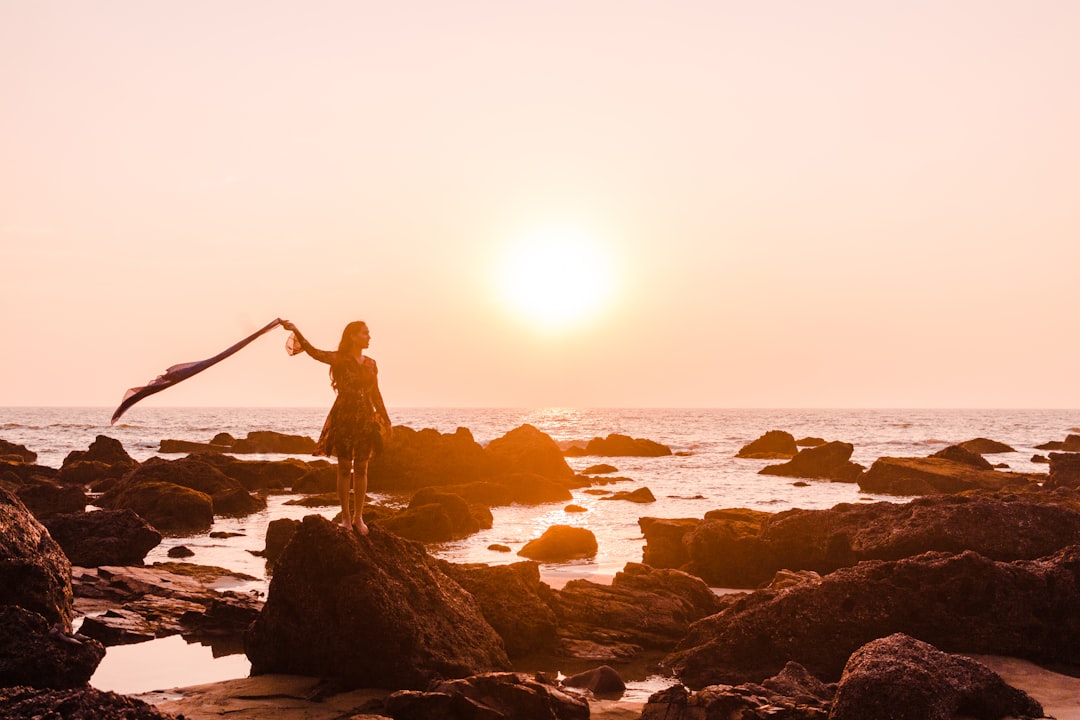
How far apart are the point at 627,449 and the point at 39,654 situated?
210 ft

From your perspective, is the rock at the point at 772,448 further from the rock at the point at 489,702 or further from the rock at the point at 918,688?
the rock at the point at 489,702

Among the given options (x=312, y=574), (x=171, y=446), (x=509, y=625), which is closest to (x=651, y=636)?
(x=509, y=625)

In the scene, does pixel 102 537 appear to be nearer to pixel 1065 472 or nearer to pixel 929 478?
pixel 929 478

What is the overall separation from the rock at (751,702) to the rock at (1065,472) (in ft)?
102

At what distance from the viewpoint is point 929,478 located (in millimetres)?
36938

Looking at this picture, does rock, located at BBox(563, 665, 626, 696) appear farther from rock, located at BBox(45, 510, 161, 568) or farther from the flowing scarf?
rock, located at BBox(45, 510, 161, 568)

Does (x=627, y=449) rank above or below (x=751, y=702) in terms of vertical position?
below

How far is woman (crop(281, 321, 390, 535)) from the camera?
10.5 metres

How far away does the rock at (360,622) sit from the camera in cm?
954

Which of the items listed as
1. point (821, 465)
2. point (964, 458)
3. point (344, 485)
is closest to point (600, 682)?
point (344, 485)

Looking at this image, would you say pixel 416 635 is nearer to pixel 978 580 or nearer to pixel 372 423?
pixel 372 423

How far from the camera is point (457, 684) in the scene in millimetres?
8180

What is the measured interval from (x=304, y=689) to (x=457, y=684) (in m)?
2.18

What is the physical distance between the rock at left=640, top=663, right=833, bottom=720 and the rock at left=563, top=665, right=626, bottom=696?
1339 millimetres
